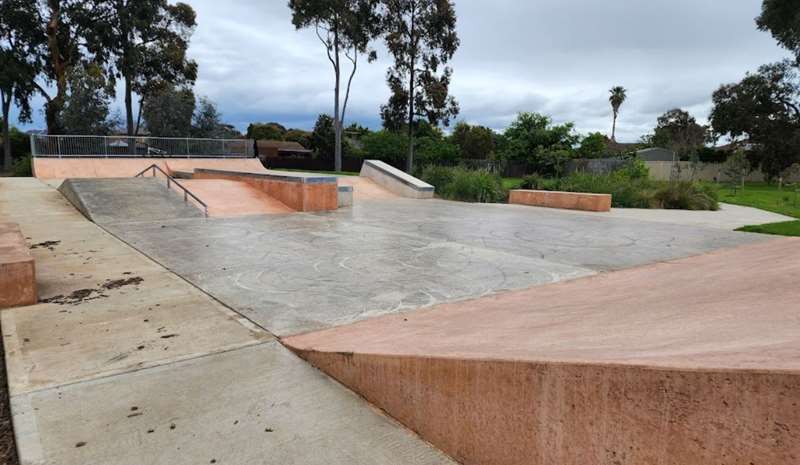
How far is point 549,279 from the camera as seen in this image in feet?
19.9

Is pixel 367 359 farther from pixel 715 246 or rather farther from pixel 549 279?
pixel 715 246

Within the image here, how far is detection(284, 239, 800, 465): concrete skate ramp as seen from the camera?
1.55 meters

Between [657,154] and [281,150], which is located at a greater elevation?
[657,154]

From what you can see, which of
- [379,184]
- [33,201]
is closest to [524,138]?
[379,184]

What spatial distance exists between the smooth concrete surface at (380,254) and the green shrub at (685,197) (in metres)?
4.73

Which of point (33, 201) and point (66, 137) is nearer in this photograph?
point (33, 201)

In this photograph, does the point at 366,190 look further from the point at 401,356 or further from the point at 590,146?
the point at 590,146

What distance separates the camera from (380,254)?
25.0ft

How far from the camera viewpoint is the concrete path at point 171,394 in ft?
8.24

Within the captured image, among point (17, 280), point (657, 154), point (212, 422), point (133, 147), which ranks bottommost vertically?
point (212, 422)

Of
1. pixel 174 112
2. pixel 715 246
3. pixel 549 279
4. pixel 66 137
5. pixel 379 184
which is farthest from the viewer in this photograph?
pixel 174 112

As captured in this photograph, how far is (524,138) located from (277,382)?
3181 centimetres

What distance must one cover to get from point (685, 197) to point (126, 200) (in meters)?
16.8

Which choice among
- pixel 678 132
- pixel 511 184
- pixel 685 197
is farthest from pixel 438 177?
pixel 678 132
